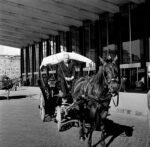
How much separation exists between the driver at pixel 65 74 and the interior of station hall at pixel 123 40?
6960 mm

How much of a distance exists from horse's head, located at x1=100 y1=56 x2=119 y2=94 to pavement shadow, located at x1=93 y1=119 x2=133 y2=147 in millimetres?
1397

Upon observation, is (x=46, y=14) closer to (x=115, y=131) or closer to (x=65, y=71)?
(x=65, y=71)

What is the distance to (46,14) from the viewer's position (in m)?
20.3

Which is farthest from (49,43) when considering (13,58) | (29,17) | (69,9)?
(13,58)

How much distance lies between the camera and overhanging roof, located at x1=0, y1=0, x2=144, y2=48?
699 inches

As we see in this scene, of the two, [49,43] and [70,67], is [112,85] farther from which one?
[49,43]

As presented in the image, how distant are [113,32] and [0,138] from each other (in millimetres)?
15565

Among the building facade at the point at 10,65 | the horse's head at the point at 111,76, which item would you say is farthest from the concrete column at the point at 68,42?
the building facade at the point at 10,65

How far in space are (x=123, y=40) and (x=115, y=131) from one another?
43.3 ft

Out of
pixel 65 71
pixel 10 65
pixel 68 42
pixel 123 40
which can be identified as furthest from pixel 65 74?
pixel 10 65

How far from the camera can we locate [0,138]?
6078mm

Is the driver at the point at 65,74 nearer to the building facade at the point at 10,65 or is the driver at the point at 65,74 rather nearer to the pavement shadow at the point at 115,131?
the pavement shadow at the point at 115,131

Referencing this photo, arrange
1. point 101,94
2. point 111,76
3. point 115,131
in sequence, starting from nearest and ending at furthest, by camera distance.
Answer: point 111,76
point 101,94
point 115,131

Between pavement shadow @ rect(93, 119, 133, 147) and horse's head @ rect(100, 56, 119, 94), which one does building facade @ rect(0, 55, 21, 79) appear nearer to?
pavement shadow @ rect(93, 119, 133, 147)
